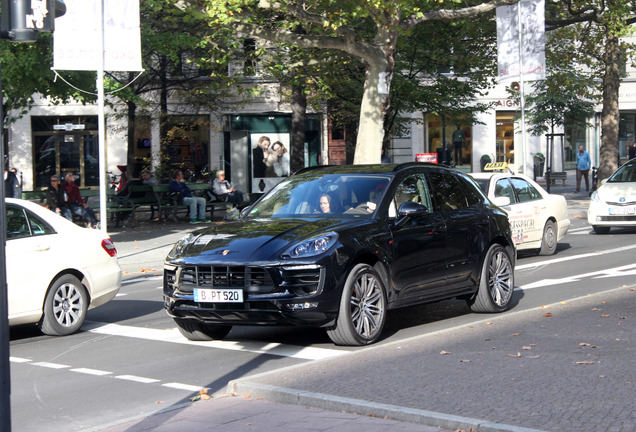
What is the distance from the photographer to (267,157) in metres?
41.3

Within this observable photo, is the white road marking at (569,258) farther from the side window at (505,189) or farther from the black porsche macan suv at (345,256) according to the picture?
the black porsche macan suv at (345,256)

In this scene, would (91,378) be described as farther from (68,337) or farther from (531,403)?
(531,403)

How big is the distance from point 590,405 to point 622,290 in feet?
19.5

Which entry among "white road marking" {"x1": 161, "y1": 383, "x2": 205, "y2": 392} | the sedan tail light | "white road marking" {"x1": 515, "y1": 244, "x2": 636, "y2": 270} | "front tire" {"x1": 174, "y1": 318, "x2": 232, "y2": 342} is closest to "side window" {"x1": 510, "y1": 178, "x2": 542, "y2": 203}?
"white road marking" {"x1": 515, "y1": 244, "x2": 636, "y2": 270}

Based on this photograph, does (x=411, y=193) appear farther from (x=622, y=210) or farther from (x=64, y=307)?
(x=622, y=210)

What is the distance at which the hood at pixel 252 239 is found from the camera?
8.16 m

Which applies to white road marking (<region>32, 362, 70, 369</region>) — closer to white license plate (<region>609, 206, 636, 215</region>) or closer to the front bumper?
the front bumper

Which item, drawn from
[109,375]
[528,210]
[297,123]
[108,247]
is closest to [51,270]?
[108,247]

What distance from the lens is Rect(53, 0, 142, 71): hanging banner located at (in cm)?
1617

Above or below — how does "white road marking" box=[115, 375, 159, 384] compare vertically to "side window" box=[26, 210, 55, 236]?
below

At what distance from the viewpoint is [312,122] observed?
42688 mm

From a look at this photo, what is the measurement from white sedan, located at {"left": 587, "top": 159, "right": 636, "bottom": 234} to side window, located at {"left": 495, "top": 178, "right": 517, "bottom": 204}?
14.7 feet

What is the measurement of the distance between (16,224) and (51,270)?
61 centimetres

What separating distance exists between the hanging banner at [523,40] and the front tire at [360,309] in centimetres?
1586
